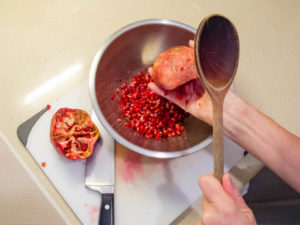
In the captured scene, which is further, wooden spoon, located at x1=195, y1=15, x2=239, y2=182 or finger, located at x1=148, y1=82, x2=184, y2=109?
finger, located at x1=148, y1=82, x2=184, y2=109

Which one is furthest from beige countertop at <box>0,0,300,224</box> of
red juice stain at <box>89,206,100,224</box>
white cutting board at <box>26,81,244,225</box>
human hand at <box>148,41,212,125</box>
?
human hand at <box>148,41,212,125</box>

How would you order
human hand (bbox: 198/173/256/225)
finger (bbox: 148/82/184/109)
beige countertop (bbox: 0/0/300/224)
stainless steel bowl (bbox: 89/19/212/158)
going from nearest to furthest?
human hand (bbox: 198/173/256/225) → stainless steel bowl (bbox: 89/19/212/158) → finger (bbox: 148/82/184/109) → beige countertop (bbox: 0/0/300/224)

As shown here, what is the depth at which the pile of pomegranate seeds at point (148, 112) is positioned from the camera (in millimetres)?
1252

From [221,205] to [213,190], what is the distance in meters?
0.05

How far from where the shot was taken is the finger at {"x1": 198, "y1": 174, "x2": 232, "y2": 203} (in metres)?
0.80

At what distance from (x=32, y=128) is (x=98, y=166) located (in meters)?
0.40

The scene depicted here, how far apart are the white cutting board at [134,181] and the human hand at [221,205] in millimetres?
434

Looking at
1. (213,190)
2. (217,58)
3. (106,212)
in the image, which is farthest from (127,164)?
(217,58)

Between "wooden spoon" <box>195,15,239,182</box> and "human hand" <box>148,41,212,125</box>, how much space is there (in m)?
0.24

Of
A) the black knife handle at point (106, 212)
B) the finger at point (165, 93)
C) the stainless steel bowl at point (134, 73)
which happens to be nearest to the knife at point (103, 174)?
the black knife handle at point (106, 212)

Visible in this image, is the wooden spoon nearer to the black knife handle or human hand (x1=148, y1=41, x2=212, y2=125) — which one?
human hand (x1=148, y1=41, x2=212, y2=125)

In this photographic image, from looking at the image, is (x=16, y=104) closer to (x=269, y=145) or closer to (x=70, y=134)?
(x=70, y=134)

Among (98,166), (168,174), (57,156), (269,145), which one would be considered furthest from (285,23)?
(57,156)

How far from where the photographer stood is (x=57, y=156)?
1.26 meters
